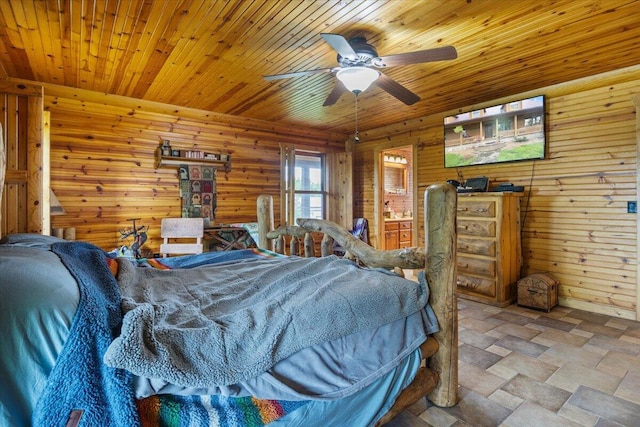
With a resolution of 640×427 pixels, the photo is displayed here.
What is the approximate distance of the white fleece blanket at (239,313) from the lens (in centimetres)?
94

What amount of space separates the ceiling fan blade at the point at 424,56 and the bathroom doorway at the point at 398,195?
4135 millimetres

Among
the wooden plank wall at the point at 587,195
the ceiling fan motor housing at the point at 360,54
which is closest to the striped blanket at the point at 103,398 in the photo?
the ceiling fan motor housing at the point at 360,54

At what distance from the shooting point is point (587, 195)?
11.3 feet

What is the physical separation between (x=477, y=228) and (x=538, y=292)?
2.90 ft

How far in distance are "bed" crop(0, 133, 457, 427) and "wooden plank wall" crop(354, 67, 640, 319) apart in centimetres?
274

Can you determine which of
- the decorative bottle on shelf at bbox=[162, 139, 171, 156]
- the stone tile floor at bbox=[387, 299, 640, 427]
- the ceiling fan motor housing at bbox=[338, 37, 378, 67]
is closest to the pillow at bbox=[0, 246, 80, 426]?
the stone tile floor at bbox=[387, 299, 640, 427]

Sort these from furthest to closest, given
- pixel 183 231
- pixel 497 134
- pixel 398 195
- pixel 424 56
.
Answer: pixel 398 195, pixel 183 231, pixel 497 134, pixel 424 56

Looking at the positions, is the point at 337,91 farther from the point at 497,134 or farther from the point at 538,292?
the point at 538,292

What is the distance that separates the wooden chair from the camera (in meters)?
4.11

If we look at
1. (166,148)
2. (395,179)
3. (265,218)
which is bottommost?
(265,218)

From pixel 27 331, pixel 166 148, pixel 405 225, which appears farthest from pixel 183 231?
pixel 405 225

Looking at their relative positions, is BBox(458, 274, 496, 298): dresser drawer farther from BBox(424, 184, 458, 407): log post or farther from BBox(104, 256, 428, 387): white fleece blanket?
BBox(104, 256, 428, 387): white fleece blanket

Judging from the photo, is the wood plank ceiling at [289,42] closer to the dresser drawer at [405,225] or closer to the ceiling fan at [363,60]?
the ceiling fan at [363,60]

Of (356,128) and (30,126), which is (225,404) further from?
(356,128)
